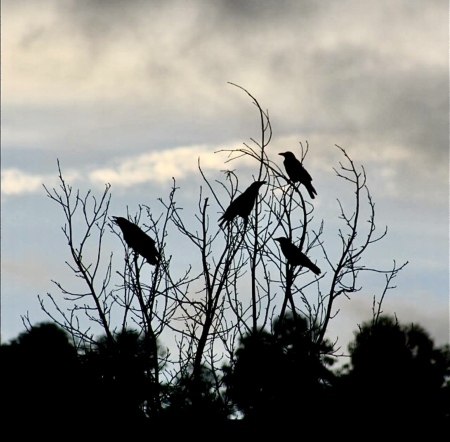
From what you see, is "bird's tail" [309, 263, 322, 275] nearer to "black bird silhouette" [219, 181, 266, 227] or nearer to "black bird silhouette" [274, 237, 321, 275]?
"black bird silhouette" [274, 237, 321, 275]

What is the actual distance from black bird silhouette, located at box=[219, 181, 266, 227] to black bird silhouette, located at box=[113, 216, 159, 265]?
104 cm

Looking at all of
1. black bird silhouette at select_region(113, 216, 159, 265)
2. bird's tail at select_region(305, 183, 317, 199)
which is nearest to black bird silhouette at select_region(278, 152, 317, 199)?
bird's tail at select_region(305, 183, 317, 199)

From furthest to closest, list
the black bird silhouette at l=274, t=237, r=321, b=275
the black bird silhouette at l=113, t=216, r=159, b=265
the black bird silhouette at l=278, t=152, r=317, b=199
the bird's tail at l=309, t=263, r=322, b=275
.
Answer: the black bird silhouette at l=278, t=152, r=317, b=199 → the black bird silhouette at l=113, t=216, r=159, b=265 → the bird's tail at l=309, t=263, r=322, b=275 → the black bird silhouette at l=274, t=237, r=321, b=275

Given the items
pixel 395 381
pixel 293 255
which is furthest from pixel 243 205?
pixel 395 381

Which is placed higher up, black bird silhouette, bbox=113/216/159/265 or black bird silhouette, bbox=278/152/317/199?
black bird silhouette, bbox=278/152/317/199

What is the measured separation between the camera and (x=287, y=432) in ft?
28.9

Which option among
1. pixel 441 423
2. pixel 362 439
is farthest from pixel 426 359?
pixel 362 439

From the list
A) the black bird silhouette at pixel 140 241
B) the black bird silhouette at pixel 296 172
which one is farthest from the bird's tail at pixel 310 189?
the black bird silhouette at pixel 140 241

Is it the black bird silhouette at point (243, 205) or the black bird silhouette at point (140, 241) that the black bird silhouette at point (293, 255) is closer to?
the black bird silhouette at point (243, 205)

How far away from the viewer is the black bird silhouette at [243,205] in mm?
8422

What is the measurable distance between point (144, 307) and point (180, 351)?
26.7 inches

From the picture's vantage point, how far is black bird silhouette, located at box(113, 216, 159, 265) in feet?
29.3

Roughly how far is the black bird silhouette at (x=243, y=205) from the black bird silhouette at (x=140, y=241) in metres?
1.04

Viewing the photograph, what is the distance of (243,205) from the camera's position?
8.58 metres
